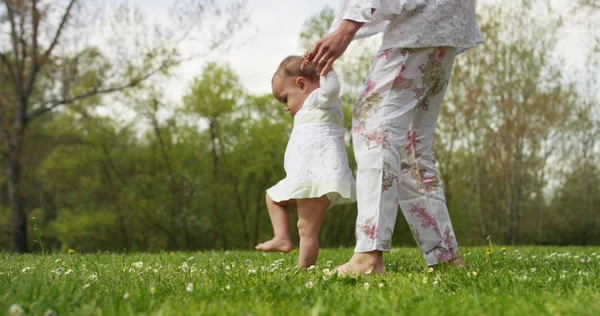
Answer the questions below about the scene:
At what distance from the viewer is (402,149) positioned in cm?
322

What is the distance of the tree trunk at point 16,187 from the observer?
14141 millimetres

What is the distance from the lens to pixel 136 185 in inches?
987

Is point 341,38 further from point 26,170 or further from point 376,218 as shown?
point 26,170

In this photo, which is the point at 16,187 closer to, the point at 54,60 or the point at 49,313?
the point at 54,60

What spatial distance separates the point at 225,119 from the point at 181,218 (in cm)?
462

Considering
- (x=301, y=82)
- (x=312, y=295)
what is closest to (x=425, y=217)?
(x=301, y=82)

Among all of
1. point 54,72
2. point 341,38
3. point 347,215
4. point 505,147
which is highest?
point 54,72

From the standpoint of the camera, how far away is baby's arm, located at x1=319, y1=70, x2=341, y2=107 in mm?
3357

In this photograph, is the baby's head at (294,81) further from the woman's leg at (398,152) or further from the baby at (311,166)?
the woman's leg at (398,152)

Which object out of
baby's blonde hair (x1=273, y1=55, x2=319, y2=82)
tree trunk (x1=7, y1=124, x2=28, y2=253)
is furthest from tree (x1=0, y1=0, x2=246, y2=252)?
baby's blonde hair (x1=273, y1=55, x2=319, y2=82)

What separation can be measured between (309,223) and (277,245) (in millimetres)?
251

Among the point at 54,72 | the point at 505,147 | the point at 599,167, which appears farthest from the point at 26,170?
the point at 599,167

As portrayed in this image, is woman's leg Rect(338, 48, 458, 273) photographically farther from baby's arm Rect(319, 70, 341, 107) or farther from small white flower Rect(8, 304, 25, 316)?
small white flower Rect(8, 304, 25, 316)

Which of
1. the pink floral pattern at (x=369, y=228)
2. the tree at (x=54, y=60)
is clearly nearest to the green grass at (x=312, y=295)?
the pink floral pattern at (x=369, y=228)
